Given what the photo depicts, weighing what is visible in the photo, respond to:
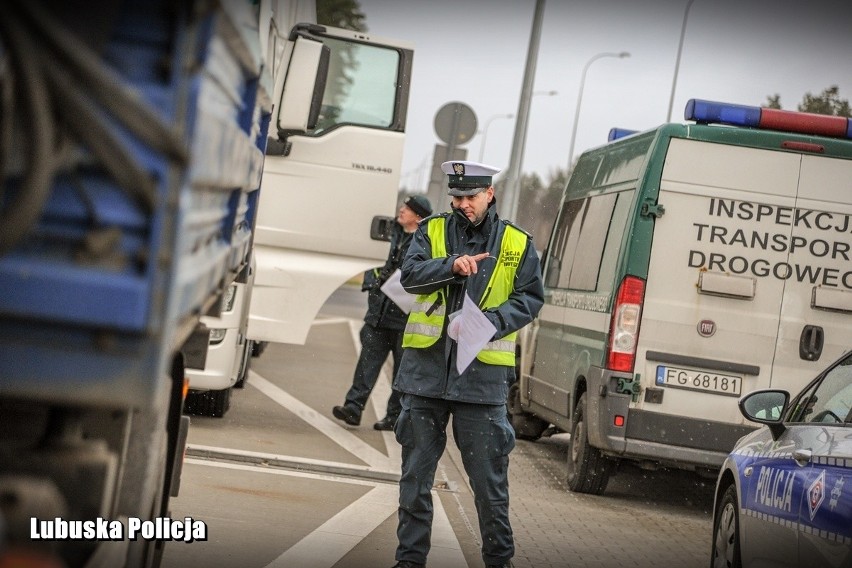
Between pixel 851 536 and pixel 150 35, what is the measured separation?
301 cm

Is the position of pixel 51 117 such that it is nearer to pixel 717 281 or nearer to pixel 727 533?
pixel 727 533

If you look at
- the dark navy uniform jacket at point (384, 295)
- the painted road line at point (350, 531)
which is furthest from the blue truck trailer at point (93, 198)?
the dark navy uniform jacket at point (384, 295)

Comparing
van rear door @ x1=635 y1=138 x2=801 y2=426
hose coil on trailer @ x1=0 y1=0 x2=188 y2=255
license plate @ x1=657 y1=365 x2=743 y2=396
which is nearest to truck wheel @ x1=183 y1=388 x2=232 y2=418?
van rear door @ x1=635 y1=138 x2=801 y2=426

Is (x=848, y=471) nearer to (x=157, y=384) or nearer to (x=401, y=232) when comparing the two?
(x=157, y=384)

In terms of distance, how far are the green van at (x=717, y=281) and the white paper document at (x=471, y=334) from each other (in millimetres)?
3119

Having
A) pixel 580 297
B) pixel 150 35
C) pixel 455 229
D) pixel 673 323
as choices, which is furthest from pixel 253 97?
pixel 580 297

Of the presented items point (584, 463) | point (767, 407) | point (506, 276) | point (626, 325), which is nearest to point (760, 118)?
point (626, 325)

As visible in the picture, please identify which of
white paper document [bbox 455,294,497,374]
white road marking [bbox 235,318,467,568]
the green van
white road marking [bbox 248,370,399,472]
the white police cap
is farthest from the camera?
white road marking [bbox 248,370,399,472]

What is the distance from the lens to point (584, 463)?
988 centimetres

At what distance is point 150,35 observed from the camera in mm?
2914

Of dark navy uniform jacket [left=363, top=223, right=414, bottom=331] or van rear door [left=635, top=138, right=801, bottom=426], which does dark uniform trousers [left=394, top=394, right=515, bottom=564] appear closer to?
van rear door [left=635, top=138, right=801, bottom=426]

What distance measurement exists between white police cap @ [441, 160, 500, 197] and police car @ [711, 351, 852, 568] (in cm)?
156

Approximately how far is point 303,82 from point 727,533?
4.57 m

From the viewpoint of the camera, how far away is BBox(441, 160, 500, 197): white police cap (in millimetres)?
6531
